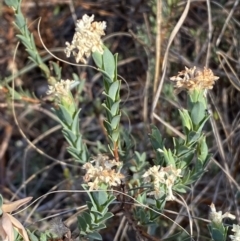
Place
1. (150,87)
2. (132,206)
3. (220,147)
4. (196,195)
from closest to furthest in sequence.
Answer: (132,206), (220,147), (196,195), (150,87)

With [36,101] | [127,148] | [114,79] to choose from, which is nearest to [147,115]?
[36,101]

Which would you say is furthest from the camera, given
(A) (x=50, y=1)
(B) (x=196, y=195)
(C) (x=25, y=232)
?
(A) (x=50, y=1)

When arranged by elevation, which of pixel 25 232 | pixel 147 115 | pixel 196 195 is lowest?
pixel 196 195

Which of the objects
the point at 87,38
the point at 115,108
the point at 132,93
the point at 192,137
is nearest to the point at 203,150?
the point at 192,137

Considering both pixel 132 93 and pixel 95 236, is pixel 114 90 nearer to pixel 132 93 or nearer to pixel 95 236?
pixel 95 236

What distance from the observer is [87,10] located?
74.1 inches

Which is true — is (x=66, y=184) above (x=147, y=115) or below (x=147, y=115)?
below

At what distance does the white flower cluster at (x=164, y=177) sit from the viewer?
843mm

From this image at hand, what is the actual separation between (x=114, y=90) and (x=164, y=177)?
6.2 inches

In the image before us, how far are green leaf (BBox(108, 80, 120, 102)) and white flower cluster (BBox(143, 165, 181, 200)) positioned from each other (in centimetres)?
13

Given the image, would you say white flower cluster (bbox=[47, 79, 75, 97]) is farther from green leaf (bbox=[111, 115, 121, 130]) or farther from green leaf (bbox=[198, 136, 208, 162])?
green leaf (bbox=[198, 136, 208, 162])

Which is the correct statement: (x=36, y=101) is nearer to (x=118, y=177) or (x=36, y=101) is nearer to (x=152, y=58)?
(x=152, y=58)

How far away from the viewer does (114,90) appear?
A: 0.87 metres

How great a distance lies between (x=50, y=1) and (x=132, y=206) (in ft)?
3.33
